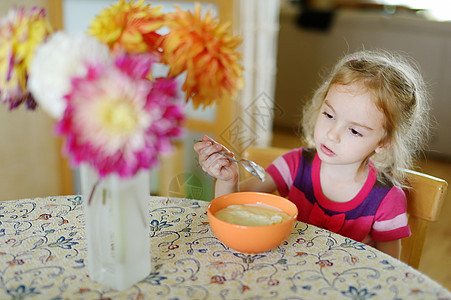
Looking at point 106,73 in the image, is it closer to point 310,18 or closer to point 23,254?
point 23,254

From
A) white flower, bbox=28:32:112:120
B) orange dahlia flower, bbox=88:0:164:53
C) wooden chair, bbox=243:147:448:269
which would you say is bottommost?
wooden chair, bbox=243:147:448:269

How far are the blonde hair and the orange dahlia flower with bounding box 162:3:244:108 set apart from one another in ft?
1.69

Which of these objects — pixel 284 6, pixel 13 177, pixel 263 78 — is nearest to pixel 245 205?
pixel 263 78

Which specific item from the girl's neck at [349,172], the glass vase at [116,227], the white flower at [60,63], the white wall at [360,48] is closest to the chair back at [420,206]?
the girl's neck at [349,172]

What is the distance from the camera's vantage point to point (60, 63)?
55 centimetres

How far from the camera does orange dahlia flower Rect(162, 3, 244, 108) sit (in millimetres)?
642

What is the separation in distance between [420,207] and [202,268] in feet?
1.96

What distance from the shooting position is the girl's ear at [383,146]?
44.6 inches

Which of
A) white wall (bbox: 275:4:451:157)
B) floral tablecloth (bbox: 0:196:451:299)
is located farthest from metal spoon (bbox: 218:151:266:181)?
white wall (bbox: 275:4:451:157)

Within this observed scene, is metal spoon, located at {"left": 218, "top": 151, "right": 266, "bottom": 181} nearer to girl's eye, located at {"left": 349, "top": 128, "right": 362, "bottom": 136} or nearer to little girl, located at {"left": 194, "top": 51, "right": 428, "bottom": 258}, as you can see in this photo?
little girl, located at {"left": 194, "top": 51, "right": 428, "bottom": 258}

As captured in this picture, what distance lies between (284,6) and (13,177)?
249 centimetres

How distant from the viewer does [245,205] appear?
88 cm

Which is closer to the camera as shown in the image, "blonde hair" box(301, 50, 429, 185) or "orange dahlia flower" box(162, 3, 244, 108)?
"orange dahlia flower" box(162, 3, 244, 108)

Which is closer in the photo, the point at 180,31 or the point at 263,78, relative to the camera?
the point at 180,31
